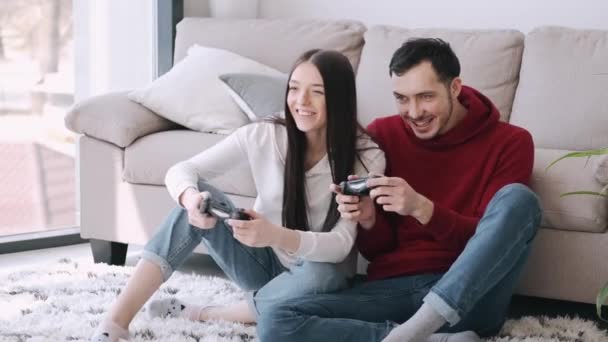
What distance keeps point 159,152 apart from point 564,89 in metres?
1.26

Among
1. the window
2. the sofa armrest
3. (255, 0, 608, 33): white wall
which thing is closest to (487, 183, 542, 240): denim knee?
the sofa armrest

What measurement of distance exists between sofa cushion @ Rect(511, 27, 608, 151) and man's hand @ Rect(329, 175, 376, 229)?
102 cm

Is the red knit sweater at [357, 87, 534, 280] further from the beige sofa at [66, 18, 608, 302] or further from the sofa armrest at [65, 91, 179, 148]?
the sofa armrest at [65, 91, 179, 148]

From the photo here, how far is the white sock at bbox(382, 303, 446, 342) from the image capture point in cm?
179

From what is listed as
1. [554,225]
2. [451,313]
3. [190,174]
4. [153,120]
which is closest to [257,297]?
[190,174]

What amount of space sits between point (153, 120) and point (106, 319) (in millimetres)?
990

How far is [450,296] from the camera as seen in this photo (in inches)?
70.5

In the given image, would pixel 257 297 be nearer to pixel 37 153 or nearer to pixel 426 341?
pixel 426 341

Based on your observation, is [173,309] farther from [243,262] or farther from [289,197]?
[289,197]

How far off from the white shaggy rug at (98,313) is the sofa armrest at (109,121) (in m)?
0.41

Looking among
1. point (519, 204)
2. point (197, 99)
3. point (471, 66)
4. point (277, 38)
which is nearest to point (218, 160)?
point (519, 204)

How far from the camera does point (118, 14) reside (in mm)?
3619

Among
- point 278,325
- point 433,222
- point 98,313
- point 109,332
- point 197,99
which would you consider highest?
point 433,222

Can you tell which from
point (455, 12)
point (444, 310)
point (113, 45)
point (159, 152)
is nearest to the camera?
point (444, 310)
